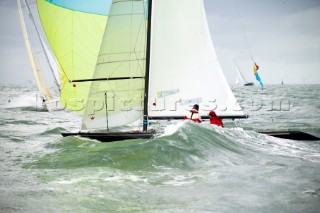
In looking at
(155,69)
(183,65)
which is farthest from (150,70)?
(183,65)

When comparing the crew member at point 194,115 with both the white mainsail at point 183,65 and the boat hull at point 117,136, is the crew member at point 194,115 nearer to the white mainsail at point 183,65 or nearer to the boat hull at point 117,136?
the white mainsail at point 183,65

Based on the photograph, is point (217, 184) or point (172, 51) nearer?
point (217, 184)

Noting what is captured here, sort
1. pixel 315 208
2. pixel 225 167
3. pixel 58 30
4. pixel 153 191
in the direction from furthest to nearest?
pixel 58 30, pixel 225 167, pixel 153 191, pixel 315 208

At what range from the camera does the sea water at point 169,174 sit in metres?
5.95

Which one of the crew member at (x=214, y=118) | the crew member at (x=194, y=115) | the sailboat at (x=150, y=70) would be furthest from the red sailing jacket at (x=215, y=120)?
the crew member at (x=194, y=115)

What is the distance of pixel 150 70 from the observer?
1174 cm

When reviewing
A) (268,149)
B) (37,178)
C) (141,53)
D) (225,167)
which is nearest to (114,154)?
(37,178)

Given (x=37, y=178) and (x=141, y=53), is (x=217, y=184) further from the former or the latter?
(x=141, y=53)

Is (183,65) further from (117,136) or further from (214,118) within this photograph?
(117,136)

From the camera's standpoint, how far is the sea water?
5.95 m

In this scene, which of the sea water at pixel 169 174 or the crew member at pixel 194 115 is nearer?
the sea water at pixel 169 174

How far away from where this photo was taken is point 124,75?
38.4 feet

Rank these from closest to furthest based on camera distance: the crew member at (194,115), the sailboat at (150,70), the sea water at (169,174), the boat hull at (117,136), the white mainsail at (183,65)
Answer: the sea water at (169,174) → the boat hull at (117,136) → the crew member at (194,115) → the sailboat at (150,70) → the white mainsail at (183,65)

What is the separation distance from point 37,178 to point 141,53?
5852 mm
